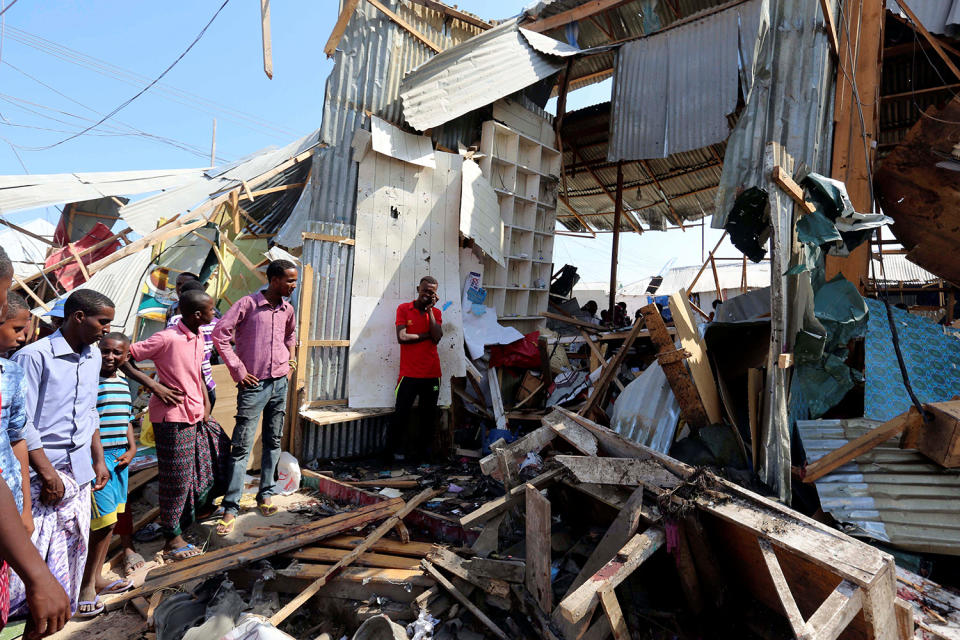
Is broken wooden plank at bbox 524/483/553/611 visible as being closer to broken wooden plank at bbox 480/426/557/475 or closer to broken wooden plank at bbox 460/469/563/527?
broken wooden plank at bbox 460/469/563/527

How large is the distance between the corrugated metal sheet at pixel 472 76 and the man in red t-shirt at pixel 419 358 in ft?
6.91

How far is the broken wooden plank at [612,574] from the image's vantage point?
2.02 m

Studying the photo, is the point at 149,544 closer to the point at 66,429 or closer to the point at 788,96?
the point at 66,429

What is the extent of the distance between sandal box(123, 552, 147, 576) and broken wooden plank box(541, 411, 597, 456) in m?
2.98

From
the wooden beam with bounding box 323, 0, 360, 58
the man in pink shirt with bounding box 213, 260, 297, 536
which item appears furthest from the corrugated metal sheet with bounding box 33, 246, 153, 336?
the man in pink shirt with bounding box 213, 260, 297, 536

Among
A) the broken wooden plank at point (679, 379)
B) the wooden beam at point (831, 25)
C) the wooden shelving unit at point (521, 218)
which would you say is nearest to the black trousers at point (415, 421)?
the wooden shelving unit at point (521, 218)

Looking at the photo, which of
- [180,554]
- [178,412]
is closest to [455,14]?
[178,412]

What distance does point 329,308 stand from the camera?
5.16 meters

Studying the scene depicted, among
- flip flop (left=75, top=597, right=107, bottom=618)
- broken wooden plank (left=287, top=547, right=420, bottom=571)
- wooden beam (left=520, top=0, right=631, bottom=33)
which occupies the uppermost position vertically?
wooden beam (left=520, top=0, right=631, bottom=33)

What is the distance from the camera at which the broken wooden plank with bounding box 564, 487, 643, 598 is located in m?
2.51

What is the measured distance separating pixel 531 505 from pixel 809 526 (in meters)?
1.31

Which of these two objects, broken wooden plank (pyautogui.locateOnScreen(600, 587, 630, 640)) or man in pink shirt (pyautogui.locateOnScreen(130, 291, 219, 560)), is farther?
man in pink shirt (pyautogui.locateOnScreen(130, 291, 219, 560))

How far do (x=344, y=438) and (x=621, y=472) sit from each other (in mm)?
3379

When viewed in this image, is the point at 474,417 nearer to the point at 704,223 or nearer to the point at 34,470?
the point at 34,470
